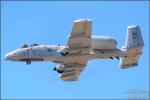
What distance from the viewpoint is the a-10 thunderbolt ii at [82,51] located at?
72.1 meters

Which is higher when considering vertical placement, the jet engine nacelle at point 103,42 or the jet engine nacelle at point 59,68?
the jet engine nacelle at point 103,42

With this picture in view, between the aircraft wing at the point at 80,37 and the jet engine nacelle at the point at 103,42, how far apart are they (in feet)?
4.64

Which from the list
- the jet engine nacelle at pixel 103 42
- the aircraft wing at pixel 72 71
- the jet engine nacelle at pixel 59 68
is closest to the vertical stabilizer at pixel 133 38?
the jet engine nacelle at pixel 103 42

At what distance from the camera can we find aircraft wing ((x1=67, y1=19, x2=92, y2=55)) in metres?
69.8

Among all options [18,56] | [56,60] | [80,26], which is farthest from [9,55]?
[80,26]

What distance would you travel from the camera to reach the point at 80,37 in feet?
234

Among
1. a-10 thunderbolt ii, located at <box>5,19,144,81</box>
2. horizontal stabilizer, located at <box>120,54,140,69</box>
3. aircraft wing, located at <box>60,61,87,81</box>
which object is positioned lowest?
aircraft wing, located at <box>60,61,87,81</box>

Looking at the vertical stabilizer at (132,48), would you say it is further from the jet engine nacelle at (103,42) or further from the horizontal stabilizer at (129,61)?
the jet engine nacelle at (103,42)

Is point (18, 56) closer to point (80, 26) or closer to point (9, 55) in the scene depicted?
point (9, 55)

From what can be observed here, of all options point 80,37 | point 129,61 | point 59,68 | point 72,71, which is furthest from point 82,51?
point 129,61

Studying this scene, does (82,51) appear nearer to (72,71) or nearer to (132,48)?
(72,71)

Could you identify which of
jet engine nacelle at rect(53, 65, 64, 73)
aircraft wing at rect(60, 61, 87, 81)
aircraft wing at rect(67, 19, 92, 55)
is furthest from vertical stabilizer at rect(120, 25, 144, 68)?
jet engine nacelle at rect(53, 65, 64, 73)

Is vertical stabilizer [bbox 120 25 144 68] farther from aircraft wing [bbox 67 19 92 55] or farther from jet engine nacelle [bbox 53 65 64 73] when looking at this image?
jet engine nacelle [bbox 53 65 64 73]

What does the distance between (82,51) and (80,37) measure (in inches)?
124
